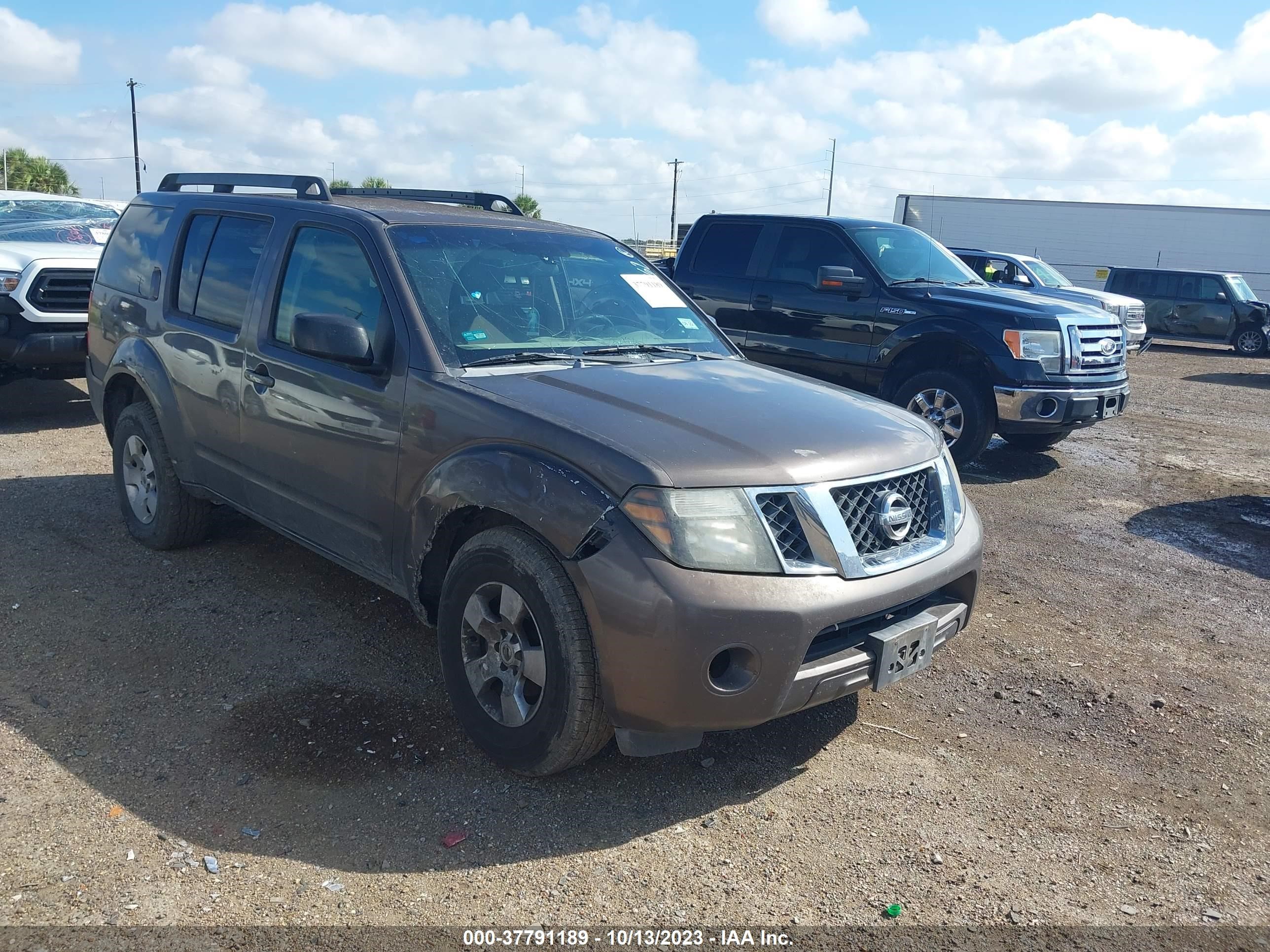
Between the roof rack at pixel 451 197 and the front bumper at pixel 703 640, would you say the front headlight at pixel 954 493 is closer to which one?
the front bumper at pixel 703 640

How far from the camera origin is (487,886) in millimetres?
2777

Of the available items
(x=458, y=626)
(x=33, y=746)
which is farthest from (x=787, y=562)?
(x=33, y=746)

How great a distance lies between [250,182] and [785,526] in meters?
3.50

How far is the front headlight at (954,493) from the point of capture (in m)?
3.55

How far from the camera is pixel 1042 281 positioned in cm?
1809

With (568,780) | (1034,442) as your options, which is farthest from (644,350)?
(1034,442)

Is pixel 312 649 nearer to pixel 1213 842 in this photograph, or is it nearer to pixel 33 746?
pixel 33 746

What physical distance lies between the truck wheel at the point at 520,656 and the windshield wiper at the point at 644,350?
1132 millimetres

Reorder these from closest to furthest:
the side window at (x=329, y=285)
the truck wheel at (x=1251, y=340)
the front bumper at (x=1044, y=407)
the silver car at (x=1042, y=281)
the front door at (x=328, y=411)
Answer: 1. the front door at (x=328, y=411)
2. the side window at (x=329, y=285)
3. the front bumper at (x=1044, y=407)
4. the silver car at (x=1042, y=281)
5. the truck wheel at (x=1251, y=340)

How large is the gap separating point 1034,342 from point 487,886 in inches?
255

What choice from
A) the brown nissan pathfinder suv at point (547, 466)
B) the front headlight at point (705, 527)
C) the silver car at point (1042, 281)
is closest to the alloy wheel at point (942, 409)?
the brown nissan pathfinder suv at point (547, 466)

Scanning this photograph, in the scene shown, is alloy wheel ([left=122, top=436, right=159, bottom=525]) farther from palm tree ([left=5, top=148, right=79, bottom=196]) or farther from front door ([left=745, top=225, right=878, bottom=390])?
palm tree ([left=5, top=148, right=79, bottom=196])

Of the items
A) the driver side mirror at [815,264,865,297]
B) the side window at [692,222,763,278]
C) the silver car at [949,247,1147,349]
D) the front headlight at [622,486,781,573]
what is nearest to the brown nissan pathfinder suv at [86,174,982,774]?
the front headlight at [622,486,781,573]

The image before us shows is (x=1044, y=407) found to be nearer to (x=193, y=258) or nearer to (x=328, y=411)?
(x=328, y=411)
